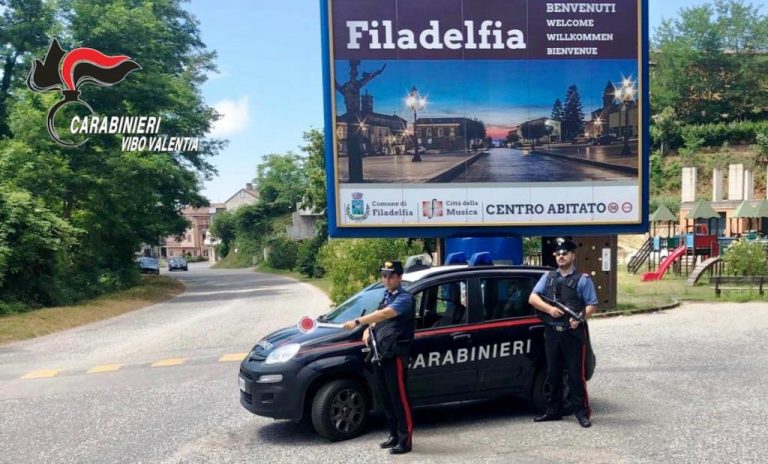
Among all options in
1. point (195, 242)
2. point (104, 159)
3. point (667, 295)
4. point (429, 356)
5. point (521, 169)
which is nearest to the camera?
point (429, 356)

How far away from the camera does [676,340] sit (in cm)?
1170

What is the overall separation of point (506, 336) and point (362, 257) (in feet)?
33.7

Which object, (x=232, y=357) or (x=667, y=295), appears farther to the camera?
(x=667, y=295)

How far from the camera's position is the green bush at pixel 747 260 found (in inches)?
822

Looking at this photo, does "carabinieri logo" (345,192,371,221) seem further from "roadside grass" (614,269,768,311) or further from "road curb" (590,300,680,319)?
"roadside grass" (614,269,768,311)

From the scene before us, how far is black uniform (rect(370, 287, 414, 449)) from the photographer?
5707 mm

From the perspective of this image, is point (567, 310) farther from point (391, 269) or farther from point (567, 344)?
point (391, 269)

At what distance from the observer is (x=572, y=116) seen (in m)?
14.4

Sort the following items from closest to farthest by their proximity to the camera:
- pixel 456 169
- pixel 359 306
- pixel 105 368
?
pixel 359 306, pixel 105 368, pixel 456 169

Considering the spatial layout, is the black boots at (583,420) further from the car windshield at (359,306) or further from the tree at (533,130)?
the tree at (533,130)

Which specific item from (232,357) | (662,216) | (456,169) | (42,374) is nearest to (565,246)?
(232,357)

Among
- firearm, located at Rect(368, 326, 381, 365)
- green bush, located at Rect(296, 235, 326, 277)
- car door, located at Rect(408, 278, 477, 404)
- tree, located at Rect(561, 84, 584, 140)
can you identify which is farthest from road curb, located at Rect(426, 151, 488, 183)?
green bush, located at Rect(296, 235, 326, 277)

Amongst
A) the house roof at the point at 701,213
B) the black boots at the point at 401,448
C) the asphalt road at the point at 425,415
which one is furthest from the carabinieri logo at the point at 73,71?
the house roof at the point at 701,213

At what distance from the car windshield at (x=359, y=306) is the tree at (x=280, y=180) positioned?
64618mm
